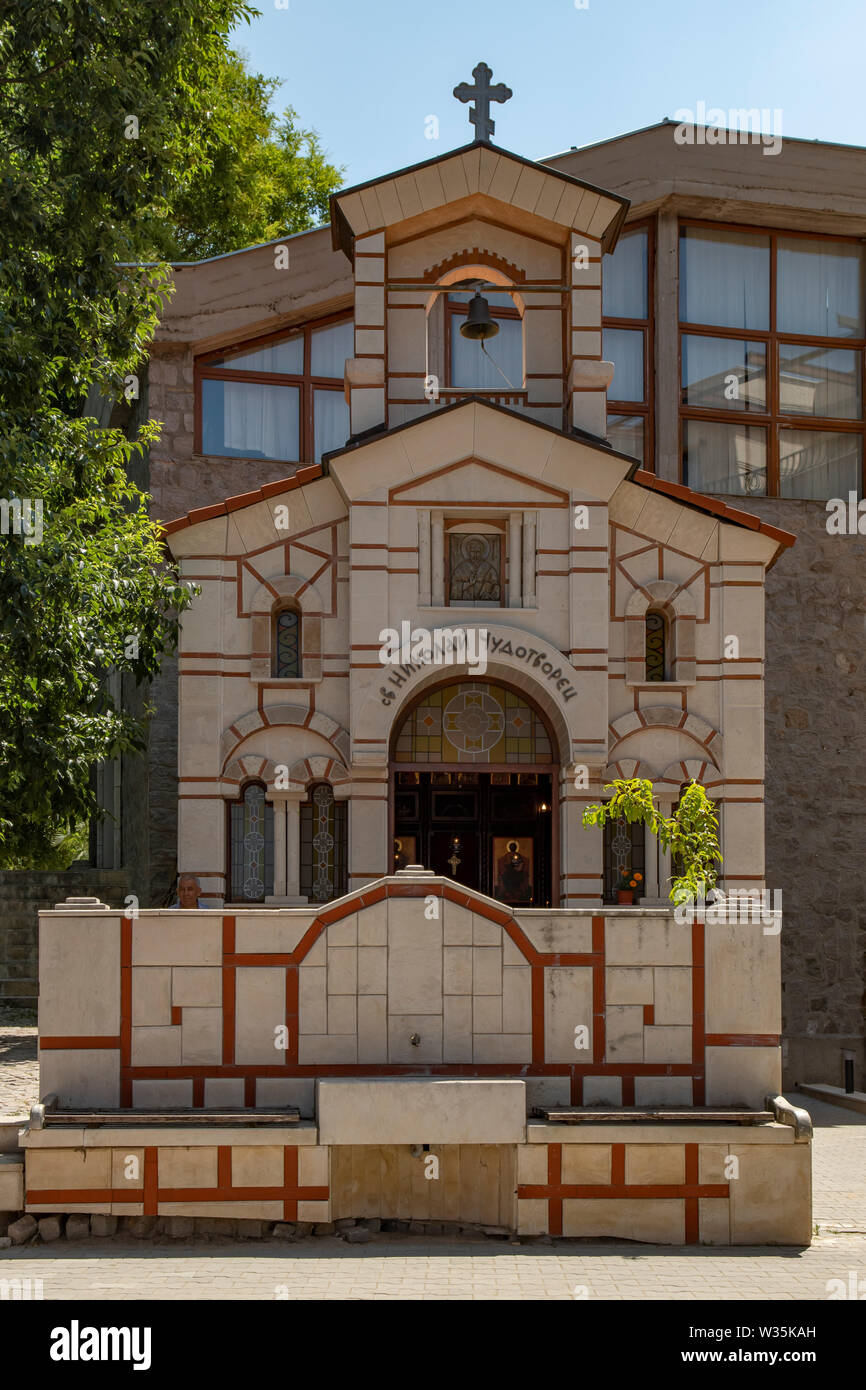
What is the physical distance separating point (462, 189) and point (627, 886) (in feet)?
26.3

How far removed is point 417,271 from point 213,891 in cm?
739

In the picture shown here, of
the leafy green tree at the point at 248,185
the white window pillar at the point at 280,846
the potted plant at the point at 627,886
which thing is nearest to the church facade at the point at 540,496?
the white window pillar at the point at 280,846

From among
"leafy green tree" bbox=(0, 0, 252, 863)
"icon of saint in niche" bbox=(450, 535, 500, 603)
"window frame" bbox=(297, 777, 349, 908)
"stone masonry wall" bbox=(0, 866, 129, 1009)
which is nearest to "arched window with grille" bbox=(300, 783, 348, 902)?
"window frame" bbox=(297, 777, 349, 908)

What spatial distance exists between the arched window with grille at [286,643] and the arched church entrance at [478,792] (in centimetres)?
139

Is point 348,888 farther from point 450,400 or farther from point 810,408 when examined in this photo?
point 810,408

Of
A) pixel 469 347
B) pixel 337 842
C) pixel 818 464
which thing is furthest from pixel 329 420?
pixel 337 842

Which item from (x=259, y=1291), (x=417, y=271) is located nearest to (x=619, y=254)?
(x=417, y=271)

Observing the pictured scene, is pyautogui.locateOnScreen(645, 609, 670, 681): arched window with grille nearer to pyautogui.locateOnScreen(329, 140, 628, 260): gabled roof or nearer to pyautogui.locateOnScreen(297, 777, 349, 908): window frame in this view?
pyautogui.locateOnScreen(297, 777, 349, 908): window frame

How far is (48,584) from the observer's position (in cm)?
1343

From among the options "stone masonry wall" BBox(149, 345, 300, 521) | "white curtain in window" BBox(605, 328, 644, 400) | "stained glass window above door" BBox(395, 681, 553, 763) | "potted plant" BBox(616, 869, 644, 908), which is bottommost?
"potted plant" BBox(616, 869, 644, 908)

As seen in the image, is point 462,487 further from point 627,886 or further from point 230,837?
point 627,886

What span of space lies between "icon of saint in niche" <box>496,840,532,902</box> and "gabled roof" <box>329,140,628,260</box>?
7339 mm

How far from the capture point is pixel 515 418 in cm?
1579

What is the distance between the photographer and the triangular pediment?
15.9 metres
